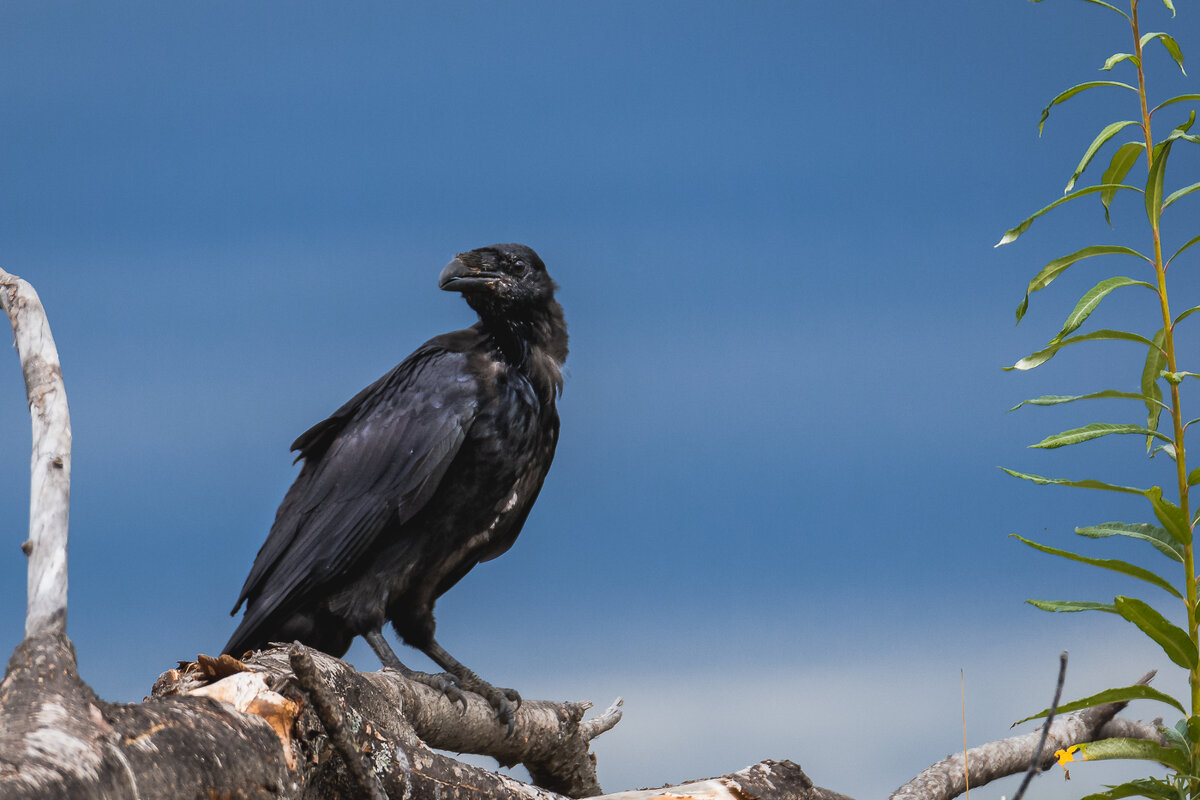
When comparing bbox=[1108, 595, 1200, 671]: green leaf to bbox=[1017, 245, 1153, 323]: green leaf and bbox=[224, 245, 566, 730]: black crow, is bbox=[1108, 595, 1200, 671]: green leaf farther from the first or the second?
bbox=[224, 245, 566, 730]: black crow

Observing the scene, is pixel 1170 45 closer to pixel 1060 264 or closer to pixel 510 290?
pixel 1060 264

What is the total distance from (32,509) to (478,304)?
2145mm

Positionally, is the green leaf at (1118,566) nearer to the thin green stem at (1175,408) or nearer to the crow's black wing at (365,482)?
the thin green stem at (1175,408)

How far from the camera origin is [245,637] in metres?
3.48

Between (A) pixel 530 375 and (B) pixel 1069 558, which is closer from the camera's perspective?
(B) pixel 1069 558

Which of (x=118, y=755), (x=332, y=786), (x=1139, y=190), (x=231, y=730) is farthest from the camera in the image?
(x=1139, y=190)

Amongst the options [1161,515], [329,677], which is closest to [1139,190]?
[1161,515]

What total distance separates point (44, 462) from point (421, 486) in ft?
4.91

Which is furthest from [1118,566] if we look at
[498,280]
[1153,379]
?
[498,280]

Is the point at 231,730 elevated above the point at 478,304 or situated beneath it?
situated beneath

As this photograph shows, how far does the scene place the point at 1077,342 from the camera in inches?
112

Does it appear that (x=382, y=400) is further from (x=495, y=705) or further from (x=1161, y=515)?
(x=1161, y=515)

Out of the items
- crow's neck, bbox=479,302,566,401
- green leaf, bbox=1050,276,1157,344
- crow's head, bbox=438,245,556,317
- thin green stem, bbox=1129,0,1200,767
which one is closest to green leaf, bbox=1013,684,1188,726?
thin green stem, bbox=1129,0,1200,767

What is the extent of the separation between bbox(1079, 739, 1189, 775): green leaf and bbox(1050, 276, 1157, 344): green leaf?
997mm
